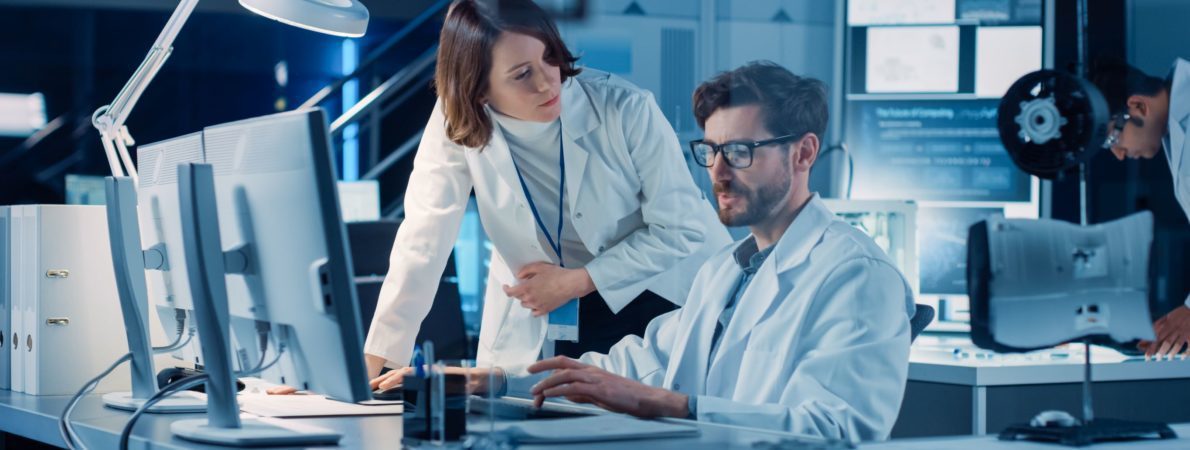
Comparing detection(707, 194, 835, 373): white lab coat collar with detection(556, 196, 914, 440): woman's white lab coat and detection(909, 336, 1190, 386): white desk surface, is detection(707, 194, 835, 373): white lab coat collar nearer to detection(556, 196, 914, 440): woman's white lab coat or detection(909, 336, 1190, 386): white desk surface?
detection(556, 196, 914, 440): woman's white lab coat

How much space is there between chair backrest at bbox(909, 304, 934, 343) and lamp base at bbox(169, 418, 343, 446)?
2.65 ft

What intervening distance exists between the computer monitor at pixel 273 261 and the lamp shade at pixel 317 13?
47 centimetres

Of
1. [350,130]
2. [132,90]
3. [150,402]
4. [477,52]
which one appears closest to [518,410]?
[150,402]

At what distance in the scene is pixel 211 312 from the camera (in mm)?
1591

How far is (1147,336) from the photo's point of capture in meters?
1.65

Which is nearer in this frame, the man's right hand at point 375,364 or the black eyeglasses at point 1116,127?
the black eyeglasses at point 1116,127

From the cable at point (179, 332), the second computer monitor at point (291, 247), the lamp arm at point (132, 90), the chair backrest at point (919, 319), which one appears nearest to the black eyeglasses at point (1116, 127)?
the chair backrest at point (919, 319)

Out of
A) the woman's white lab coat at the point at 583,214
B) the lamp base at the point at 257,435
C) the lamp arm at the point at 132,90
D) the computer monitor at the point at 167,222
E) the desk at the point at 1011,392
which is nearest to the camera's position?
the lamp base at the point at 257,435

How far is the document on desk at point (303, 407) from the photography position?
1834 millimetres

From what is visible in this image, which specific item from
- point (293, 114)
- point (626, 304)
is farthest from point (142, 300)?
point (626, 304)

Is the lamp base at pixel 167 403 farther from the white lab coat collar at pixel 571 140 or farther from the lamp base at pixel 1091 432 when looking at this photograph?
the lamp base at pixel 1091 432

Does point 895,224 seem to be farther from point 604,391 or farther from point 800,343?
point 604,391

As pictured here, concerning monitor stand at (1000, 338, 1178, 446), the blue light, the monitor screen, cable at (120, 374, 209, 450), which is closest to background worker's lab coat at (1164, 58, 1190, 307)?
the monitor screen

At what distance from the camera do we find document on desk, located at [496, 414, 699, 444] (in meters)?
1.43
